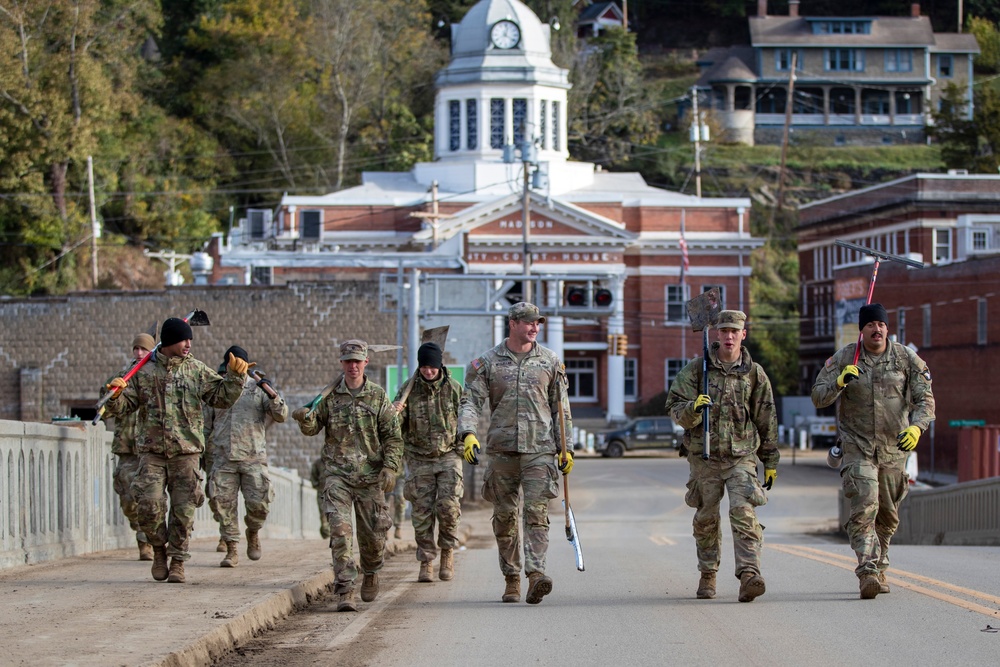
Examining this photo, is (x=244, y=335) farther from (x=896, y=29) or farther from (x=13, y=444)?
(x=896, y=29)

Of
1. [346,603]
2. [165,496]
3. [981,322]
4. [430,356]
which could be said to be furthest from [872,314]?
[981,322]

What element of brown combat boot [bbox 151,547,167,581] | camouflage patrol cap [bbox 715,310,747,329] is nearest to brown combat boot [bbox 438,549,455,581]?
brown combat boot [bbox 151,547,167,581]

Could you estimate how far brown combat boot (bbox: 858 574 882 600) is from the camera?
11.8 meters

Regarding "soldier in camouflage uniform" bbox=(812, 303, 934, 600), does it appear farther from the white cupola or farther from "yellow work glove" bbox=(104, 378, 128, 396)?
the white cupola

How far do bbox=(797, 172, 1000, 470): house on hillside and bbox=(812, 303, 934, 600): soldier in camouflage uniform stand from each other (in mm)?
36980

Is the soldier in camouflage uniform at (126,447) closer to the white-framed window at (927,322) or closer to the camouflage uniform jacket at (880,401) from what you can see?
the camouflage uniform jacket at (880,401)

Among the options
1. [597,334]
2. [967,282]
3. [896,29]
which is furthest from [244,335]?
[896,29]

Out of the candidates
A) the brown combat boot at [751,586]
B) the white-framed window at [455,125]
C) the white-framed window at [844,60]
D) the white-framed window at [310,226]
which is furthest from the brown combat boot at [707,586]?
the white-framed window at [844,60]

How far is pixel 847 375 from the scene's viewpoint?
1210cm

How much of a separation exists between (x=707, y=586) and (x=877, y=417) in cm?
187

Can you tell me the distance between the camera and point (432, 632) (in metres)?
10.7

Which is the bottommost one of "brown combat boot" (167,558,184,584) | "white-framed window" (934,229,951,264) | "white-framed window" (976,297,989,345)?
"brown combat boot" (167,558,184,584)

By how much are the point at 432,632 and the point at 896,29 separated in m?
114

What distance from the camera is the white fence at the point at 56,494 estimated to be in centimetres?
1422
